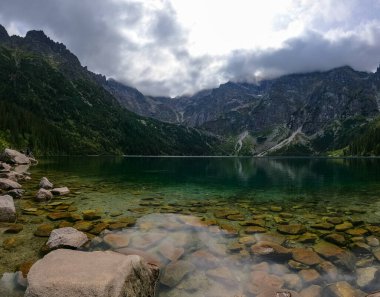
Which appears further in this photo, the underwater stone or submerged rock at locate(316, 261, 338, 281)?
submerged rock at locate(316, 261, 338, 281)

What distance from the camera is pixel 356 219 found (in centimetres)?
2566

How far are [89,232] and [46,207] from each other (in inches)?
380

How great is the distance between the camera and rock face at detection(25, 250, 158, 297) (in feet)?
31.1

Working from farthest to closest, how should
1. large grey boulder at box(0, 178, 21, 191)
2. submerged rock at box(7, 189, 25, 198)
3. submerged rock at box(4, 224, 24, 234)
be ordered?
large grey boulder at box(0, 178, 21, 191) < submerged rock at box(7, 189, 25, 198) < submerged rock at box(4, 224, 24, 234)

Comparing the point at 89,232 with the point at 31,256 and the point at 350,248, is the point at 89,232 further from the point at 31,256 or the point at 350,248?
the point at 350,248

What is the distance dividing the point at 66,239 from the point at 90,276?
25.6 feet

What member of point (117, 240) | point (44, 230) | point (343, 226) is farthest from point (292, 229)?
point (44, 230)

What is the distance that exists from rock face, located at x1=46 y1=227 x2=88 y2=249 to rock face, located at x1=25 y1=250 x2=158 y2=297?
4084 mm

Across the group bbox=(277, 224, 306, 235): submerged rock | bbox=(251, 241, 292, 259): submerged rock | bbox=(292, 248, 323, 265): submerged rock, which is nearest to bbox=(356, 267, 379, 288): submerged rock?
bbox=(292, 248, 323, 265): submerged rock

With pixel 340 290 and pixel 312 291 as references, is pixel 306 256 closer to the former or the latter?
pixel 340 290

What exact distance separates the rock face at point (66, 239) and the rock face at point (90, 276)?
408cm

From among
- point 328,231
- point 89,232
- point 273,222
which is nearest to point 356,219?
point 328,231

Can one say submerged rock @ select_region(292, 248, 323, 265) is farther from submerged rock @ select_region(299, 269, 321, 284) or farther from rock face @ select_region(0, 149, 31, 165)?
rock face @ select_region(0, 149, 31, 165)

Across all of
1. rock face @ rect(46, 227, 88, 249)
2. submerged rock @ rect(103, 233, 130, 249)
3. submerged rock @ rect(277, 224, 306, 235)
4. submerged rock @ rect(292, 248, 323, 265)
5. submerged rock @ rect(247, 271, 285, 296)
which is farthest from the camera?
submerged rock @ rect(277, 224, 306, 235)
